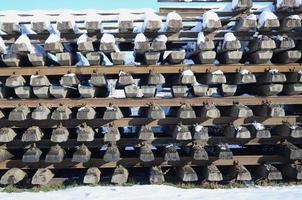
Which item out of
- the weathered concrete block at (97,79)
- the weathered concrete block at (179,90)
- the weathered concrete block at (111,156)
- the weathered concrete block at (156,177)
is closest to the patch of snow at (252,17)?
the weathered concrete block at (179,90)

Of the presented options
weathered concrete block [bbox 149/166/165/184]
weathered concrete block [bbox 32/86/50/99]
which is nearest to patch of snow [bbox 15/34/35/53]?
weathered concrete block [bbox 32/86/50/99]

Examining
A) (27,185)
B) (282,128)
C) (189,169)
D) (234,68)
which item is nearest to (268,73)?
(234,68)

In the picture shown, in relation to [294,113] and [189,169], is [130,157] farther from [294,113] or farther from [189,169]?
[294,113]

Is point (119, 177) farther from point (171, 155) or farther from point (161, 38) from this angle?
point (161, 38)

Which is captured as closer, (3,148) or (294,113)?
(3,148)

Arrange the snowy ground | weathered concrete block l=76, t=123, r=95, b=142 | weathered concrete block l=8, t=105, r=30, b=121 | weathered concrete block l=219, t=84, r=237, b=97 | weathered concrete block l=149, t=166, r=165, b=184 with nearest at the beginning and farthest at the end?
the snowy ground, weathered concrete block l=8, t=105, r=30, b=121, weathered concrete block l=76, t=123, r=95, b=142, weathered concrete block l=149, t=166, r=165, b=184, weathered concrete block l=219, t=84, r=237, b=97

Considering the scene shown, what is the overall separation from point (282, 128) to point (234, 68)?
1.35m

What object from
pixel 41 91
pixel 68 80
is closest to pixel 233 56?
pixel 68 80

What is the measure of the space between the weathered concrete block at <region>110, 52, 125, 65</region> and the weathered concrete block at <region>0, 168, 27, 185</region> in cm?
248

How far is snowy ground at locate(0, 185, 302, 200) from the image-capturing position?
19.0ft

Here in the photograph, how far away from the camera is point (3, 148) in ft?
21.1

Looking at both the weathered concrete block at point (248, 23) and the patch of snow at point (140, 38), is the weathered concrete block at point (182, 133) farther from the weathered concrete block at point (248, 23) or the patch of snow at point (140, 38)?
the weathered concrete block at point (248, 23)

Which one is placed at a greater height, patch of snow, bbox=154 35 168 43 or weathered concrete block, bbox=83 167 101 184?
patch of snow, bbox=154 35 168 43

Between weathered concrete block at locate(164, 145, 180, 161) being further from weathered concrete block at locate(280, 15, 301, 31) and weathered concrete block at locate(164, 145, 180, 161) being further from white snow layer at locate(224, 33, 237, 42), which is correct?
weathered concrete block at locate(280, 15, 301, 31)
